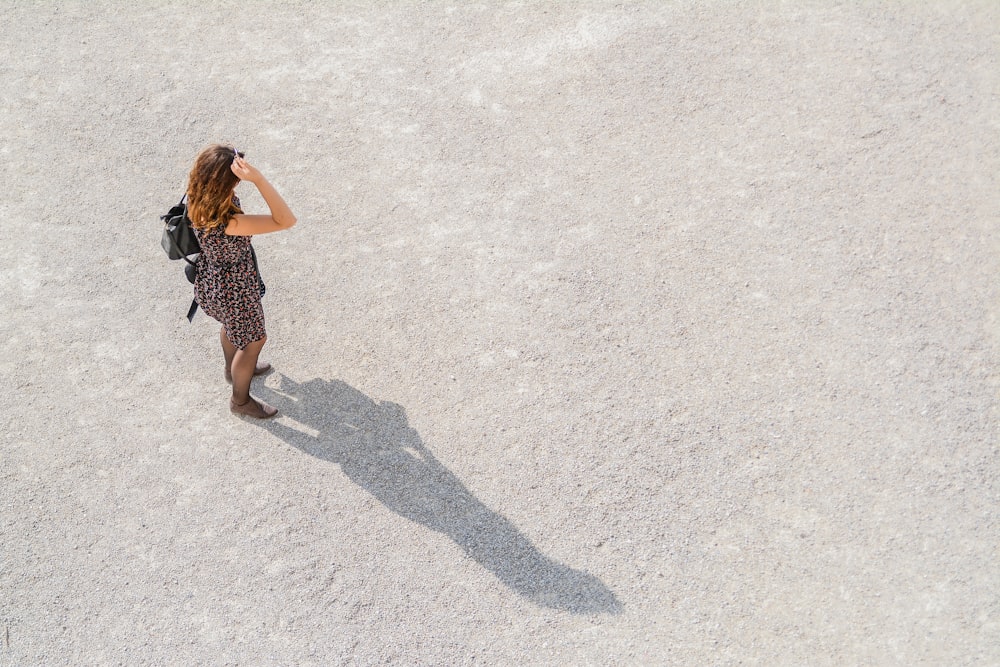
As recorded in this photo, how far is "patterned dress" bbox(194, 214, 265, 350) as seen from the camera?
480cm

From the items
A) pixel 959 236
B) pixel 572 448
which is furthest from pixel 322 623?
pixel 959 236

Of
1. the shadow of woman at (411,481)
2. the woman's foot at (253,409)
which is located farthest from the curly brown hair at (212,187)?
the shadow of woman at (411,481)

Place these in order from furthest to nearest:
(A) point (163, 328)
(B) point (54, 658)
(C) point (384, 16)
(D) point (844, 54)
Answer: (C) point (384, 16) < (D) point (844, 54) < (A) point (163, 328) < (B) point (54, 658)

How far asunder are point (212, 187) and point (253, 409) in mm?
1580

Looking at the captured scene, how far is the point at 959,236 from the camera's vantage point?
6414 mm

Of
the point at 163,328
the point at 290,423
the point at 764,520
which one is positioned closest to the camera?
the point at 764,520

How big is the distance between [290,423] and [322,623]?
1329mm

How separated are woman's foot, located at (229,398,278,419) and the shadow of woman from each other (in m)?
0.06

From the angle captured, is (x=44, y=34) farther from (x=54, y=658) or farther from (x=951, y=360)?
(x=951, y=360)

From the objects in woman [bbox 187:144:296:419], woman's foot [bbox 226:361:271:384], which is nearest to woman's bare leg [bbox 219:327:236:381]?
woman [bbox 187:144:296:419]

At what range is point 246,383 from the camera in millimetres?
5387

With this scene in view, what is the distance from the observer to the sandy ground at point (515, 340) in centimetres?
485

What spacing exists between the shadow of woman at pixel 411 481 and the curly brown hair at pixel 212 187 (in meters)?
1.49

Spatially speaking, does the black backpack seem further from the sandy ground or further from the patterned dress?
the sandy ground
